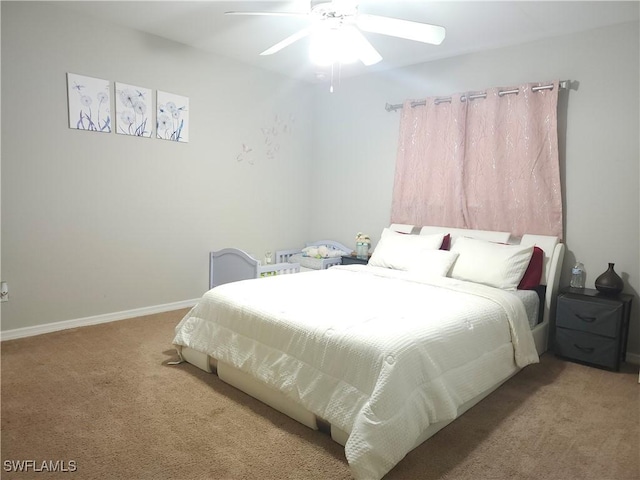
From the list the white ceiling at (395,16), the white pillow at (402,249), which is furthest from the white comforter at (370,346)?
the white ceiling at (395,16)

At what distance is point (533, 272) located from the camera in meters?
3.24

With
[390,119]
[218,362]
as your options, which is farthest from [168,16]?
[218,362]

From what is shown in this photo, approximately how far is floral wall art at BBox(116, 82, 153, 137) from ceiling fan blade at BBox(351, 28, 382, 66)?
1.98 m

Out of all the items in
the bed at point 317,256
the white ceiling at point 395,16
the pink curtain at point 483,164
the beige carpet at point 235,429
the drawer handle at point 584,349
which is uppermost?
the white ceiling at point 395,16

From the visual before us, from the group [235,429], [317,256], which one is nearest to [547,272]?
[317,256]

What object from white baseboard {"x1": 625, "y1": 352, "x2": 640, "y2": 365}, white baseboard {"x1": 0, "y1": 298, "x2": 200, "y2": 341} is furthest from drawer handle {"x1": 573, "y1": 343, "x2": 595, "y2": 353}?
white baseboard {"x1": 0, "y1": 298, "x2": 200, "y2": 341}

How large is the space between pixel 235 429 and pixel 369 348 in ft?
2.65

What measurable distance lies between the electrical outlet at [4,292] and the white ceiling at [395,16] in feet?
6.91

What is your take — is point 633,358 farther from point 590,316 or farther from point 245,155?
point 245,155

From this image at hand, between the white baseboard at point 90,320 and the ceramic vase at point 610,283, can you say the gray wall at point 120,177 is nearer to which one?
the white baseboard at point 90,320

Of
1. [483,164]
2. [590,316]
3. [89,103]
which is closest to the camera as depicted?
[590,316]

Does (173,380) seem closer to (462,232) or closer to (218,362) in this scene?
(218,362)

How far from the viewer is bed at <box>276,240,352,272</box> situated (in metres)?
4.52

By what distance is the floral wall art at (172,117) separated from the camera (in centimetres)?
384
